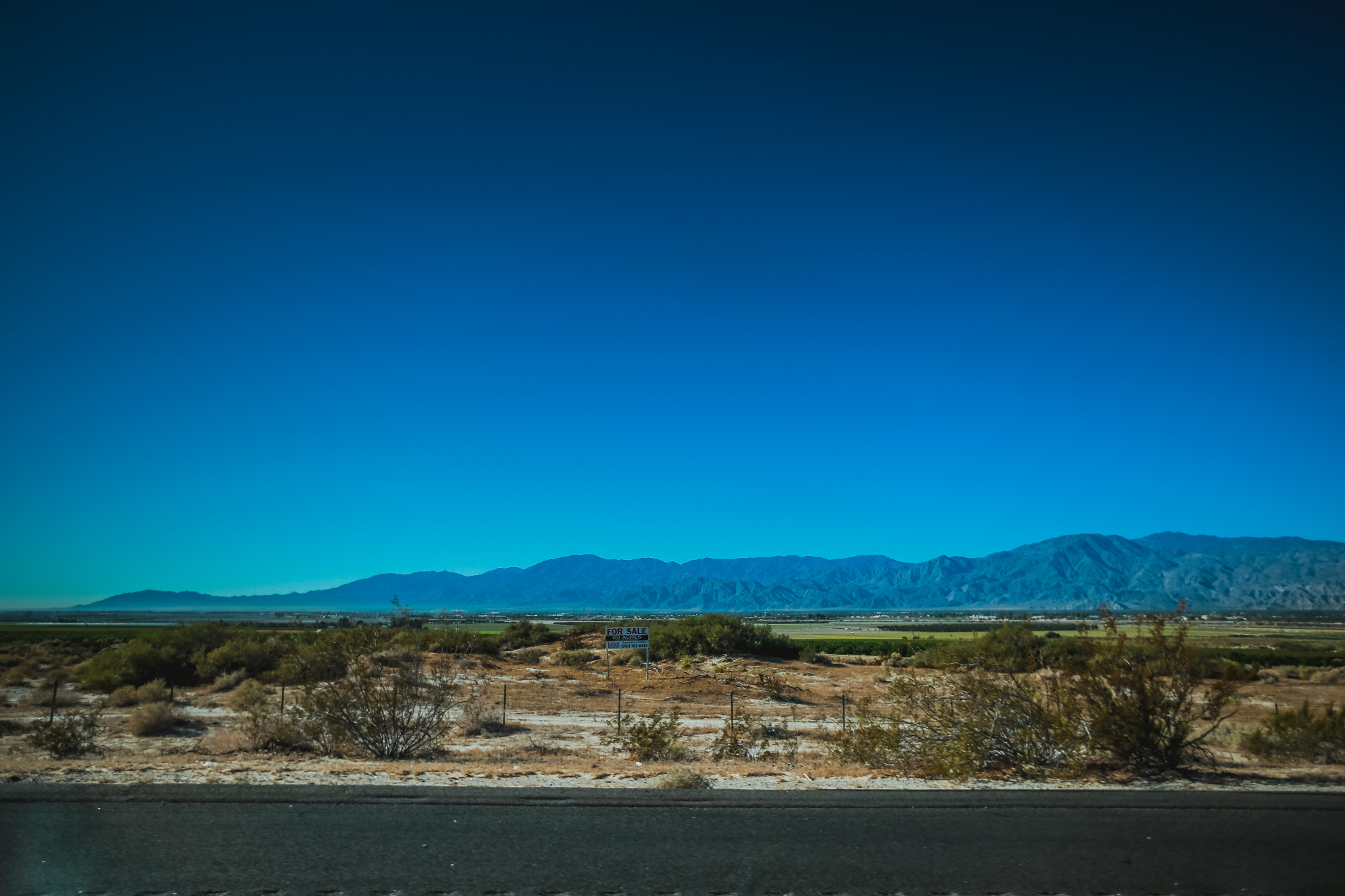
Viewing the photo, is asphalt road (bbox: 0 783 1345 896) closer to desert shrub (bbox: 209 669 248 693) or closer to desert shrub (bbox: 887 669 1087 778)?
desert shrub (bbox: 887 669 1087 778)

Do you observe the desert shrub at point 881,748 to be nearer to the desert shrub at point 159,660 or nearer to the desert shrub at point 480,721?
the desert shrub at point 480,721

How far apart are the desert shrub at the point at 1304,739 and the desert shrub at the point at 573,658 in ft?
131

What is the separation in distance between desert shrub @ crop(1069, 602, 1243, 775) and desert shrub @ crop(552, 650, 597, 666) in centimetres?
4059

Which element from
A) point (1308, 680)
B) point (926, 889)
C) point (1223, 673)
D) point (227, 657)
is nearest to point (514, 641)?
point (227, 657)

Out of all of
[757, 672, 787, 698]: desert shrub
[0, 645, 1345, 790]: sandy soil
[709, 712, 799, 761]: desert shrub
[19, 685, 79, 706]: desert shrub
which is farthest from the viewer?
[757, 672, 787, 698]: desert shrub

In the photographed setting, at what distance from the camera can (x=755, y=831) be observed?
9.26 m

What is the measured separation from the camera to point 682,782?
12.4m

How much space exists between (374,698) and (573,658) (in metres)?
36.8

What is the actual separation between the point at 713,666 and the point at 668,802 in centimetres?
4093

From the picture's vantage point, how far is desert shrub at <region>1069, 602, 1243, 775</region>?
13656mm

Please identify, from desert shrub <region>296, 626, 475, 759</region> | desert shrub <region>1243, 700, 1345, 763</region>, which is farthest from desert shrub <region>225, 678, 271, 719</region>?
desert shrub <region>1243, 700, 1345, 763</region>

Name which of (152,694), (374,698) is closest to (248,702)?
(152,694)

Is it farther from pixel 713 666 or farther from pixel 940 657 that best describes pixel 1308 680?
pixel 940 657

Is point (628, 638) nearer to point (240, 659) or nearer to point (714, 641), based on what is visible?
point (714, 641)
